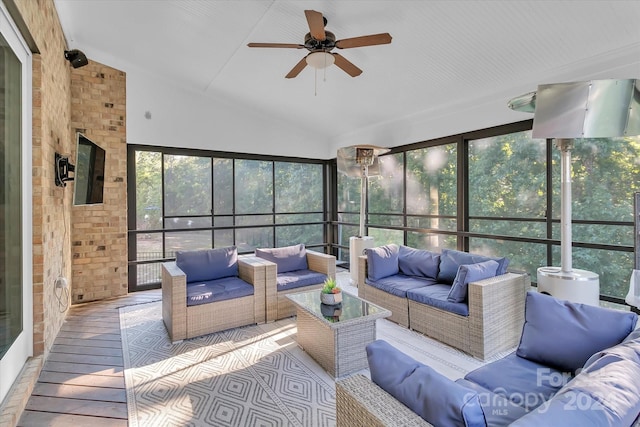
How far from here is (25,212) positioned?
2.58m

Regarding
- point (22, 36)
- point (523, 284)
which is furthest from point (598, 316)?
point (22, 36)

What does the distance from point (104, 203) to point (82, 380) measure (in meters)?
2.95

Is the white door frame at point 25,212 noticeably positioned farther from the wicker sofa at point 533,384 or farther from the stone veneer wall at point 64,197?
the wicker sofa at point 533,384

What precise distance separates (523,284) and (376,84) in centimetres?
293

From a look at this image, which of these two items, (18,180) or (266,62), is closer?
(18,180)

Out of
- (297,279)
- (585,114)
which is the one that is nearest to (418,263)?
(297,279)

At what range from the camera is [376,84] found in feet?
14.2

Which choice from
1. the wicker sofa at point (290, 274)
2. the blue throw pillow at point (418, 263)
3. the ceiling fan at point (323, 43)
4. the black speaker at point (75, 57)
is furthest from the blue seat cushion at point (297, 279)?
the black speaker at point (75, 57)

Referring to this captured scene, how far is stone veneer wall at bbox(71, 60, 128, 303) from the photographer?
15.5 ft

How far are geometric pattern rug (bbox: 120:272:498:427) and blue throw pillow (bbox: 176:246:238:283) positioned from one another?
689 mm

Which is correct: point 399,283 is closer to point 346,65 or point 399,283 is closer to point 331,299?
point 331,299

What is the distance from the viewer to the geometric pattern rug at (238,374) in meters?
2.20

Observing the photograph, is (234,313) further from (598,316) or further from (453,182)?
(453,182)

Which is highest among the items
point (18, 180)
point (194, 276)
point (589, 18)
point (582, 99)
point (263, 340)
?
point (589, 18)
